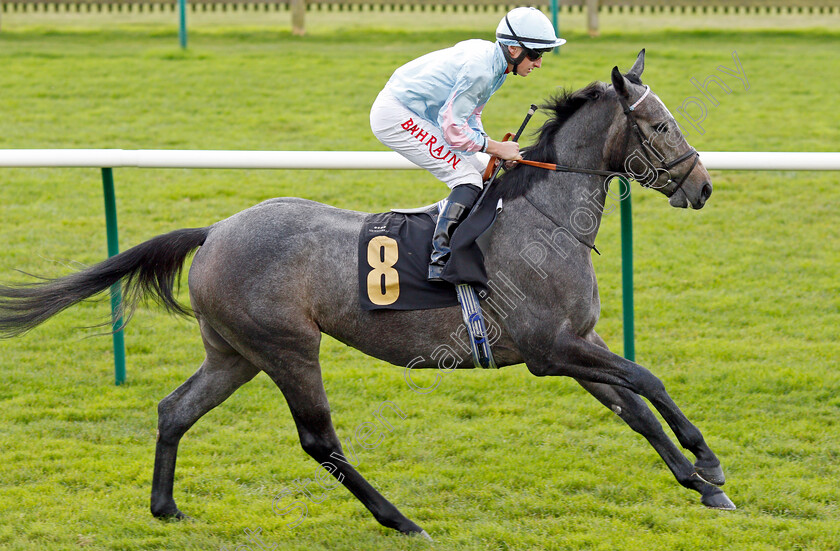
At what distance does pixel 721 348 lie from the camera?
589 cm

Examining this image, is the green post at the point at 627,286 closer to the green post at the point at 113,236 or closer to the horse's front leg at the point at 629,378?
the horse's front leg at the point at 629,378

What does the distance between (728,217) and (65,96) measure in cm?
730

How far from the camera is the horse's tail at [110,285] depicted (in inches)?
164

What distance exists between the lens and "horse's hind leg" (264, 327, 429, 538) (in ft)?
12.9

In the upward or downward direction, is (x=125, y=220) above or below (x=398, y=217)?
below

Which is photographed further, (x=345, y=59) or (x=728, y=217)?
(x=345, y=59)

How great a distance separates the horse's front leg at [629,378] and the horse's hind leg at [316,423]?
83 cm

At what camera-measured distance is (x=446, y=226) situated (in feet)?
12.4

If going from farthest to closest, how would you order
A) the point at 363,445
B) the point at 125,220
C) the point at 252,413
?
the point at 125,220 < the point at 252,413 < the point at 363,445

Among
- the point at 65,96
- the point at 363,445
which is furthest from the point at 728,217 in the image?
the point at 65,96

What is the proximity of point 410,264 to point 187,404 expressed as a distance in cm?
112

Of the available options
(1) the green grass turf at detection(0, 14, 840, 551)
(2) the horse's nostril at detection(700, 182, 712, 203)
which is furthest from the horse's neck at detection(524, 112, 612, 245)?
(1) the green grass turf at detection(0, 14, 840, 551)

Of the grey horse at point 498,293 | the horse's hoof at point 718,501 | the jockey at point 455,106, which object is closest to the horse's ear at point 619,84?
the grey horse at point 498,293

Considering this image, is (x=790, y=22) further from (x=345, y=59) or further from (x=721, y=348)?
(x=721, y=348)
